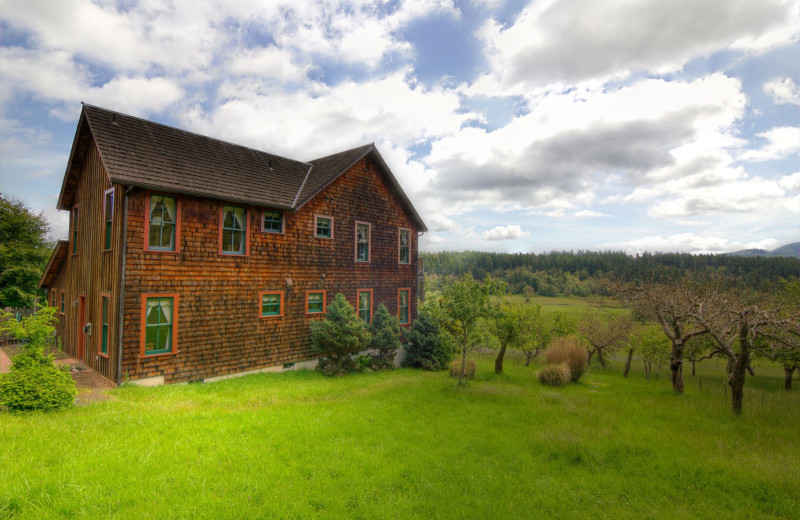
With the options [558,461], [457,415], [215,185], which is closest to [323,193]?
[215,185]

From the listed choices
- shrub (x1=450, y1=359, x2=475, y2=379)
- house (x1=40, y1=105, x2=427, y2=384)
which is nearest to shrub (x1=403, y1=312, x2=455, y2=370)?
shrub (x1=450, y1=359, x2=475, y2=379)

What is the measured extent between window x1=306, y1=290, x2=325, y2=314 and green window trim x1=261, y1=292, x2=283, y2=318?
131cm

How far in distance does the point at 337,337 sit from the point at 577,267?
9972 cm

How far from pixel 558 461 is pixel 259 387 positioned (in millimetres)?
9212

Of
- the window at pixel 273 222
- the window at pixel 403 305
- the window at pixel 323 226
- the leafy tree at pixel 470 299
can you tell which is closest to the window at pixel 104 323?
the window at pixel 273 222

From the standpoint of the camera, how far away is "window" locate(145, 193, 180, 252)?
1184cm

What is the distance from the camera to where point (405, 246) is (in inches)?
839

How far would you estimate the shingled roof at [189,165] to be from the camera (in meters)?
11.9

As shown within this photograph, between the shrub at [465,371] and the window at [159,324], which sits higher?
the window at [159,324]

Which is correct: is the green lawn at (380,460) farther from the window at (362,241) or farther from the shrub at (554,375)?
the window at (362,241)

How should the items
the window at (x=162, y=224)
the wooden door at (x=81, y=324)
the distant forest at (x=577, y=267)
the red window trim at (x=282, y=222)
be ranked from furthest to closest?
the distant forest at (x=577, y=267) → the red window trim at (x=282, y=222) → the wooden door at (x=81, y=324) → the window at (x=162, y=224)

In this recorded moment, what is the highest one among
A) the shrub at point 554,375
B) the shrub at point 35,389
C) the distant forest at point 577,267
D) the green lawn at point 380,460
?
the distant forest at point 577,267

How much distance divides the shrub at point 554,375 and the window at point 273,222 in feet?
43.4

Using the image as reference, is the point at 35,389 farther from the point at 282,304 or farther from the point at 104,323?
the point at 282,304
